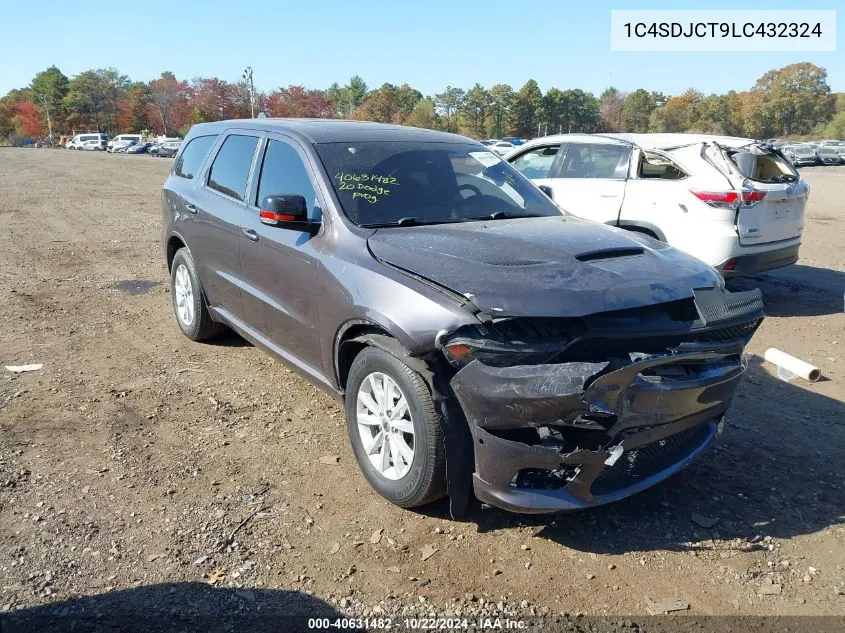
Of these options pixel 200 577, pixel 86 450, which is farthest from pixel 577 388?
pixel 86 450

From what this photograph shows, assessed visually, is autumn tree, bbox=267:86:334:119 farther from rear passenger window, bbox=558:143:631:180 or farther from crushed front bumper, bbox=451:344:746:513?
crushed front bumper, bbox=451:344:746:513

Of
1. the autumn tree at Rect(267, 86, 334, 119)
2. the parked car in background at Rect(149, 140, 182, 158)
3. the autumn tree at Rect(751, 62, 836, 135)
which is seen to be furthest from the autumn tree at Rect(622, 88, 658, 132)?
the parked car in background at Rect(149, 140, 182, 158)

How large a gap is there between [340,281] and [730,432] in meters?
2.70

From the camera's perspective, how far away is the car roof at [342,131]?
4.39 metres

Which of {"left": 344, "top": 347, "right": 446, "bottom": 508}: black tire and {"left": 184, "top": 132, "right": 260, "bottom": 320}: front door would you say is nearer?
{"left": 344, "top": 347, "right": 446, "bottom": 508}: black tire

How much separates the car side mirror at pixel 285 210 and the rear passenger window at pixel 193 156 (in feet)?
6.68

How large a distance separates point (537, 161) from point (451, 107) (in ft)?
296

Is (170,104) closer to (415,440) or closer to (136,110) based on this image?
(136,110)

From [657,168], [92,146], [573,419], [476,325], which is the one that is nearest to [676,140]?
[657,168]

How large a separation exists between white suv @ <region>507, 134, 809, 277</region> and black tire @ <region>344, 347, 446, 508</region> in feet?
14.9

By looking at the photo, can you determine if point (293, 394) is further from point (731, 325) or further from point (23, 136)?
point (23, 136)

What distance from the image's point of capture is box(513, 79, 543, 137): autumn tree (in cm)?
9219

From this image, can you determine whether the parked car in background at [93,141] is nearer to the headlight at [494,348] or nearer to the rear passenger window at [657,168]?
the rear passenger window at [657,168]

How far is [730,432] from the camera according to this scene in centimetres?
426
